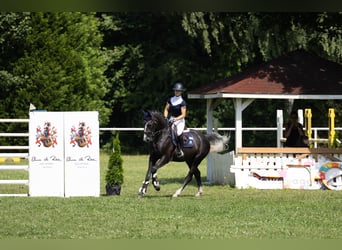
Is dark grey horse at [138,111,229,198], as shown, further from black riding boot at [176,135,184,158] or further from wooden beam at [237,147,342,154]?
wooden beam at [237,147,342,154]

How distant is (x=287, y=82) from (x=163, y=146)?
5.46m

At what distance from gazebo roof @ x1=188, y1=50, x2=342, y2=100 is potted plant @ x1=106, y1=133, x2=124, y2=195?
14.6 ft

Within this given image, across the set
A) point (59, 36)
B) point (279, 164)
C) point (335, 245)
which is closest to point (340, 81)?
point (279, 164)

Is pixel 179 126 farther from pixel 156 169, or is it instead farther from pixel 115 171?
pixel 115 171

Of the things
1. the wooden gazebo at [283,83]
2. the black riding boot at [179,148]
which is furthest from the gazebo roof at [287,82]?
the black riding boot at [179,148]

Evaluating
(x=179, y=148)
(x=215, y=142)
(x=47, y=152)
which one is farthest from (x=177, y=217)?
(x=215, y=142)

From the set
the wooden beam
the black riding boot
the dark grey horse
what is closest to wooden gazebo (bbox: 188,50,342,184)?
the wooden beam

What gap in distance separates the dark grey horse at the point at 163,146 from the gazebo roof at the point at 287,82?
339cm

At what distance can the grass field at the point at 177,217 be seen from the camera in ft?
24.7

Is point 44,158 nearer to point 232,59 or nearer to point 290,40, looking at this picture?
point 290,40

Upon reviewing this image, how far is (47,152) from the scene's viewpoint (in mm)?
13258

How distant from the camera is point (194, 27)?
37.3 metres

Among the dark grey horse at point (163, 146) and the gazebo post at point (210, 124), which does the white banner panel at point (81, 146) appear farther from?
the gazebo post at point (210, 124)

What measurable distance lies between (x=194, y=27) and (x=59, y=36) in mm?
7099
